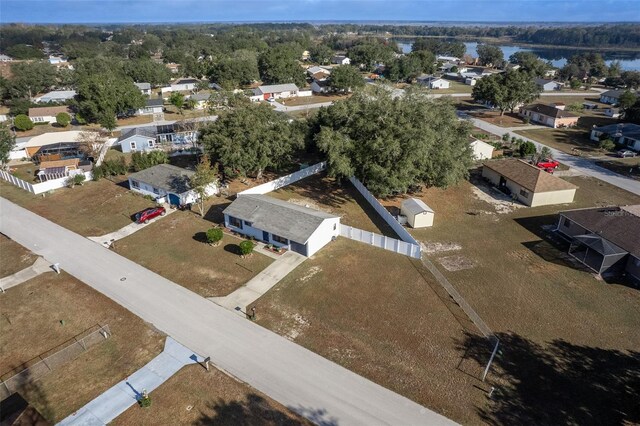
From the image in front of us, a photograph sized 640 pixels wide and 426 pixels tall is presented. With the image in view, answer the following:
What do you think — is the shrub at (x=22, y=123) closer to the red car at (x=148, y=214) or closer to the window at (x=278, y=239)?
the red car at (x=148, y=214)

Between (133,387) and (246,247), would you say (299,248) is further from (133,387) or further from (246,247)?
(133,387)

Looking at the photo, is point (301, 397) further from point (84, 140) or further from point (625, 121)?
point (625, 121)

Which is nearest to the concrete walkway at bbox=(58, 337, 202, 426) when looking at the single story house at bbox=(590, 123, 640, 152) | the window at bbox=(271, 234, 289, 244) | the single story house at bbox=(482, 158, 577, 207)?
the window at bbox=(271, 234, 289, 244)

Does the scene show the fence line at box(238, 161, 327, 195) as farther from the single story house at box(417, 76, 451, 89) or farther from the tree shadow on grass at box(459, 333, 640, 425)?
the single story house at box(417, 76, 451, 89)

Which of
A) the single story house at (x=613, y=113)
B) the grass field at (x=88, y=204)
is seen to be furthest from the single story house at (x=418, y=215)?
the single story house at (x=613, y=113)

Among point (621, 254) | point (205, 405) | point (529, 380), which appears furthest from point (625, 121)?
point (205, 405)
